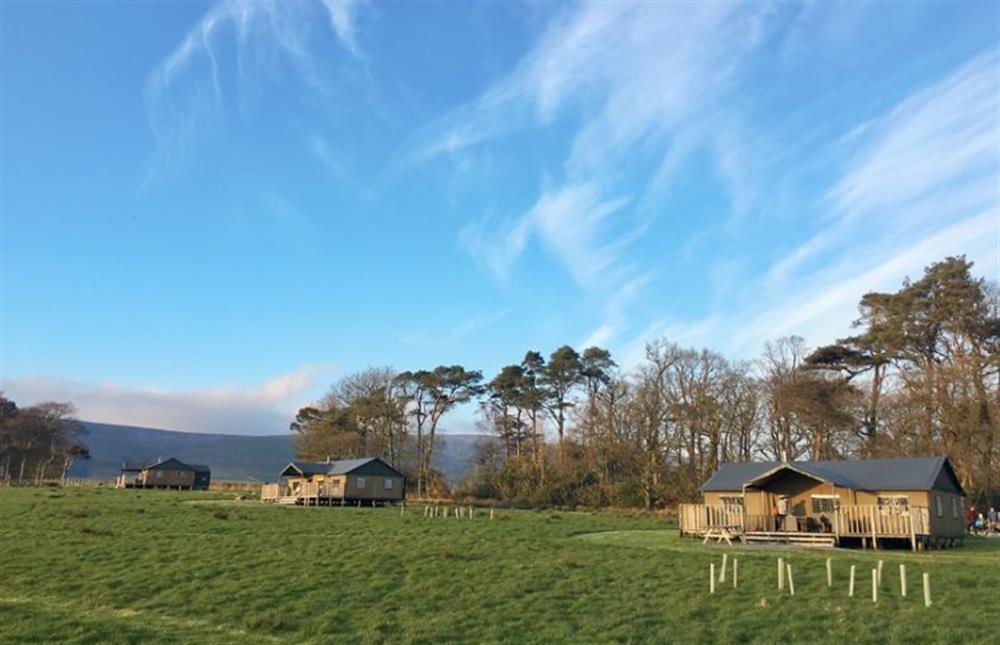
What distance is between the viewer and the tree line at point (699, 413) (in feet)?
150

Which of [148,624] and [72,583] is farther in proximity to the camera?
[72,583]

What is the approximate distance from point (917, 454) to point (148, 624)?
149ft

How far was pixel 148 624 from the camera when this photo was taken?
565 inches

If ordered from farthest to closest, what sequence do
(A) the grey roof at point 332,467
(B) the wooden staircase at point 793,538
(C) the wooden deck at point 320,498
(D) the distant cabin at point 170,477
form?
(D) the distant cabin at point 170,477 < (A) the grey roof at point 332,467 < (C) the wooden deck at point 320,498 < (B) the wooden staircase at point 793,538

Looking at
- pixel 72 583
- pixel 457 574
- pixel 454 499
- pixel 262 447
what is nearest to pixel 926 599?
pixel 457 574

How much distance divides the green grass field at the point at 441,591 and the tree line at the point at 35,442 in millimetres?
73989

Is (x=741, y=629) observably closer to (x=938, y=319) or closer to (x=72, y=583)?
(x=72, y=583)

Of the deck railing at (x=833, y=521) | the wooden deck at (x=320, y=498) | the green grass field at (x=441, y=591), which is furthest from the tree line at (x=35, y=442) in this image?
the deck railing at (x=833, y=521)

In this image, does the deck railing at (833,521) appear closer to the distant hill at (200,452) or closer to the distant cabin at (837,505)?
the distant cabin at (837,505)

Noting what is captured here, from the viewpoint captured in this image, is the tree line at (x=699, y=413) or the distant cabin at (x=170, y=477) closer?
the tree line at (x=699, y=413)

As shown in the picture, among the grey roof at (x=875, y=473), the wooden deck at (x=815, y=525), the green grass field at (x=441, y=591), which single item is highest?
the grey roof at (x=875, y=473)

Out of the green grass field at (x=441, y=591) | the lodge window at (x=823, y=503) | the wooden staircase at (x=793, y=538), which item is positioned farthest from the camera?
the lodge window at (x=823, y=503)

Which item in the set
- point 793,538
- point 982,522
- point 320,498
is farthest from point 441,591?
point 320,498

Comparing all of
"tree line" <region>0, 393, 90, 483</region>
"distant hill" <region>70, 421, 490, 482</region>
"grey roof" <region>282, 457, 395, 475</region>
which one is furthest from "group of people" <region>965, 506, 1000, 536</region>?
"distant hill" <region>70, 421, 490, 482</region>
